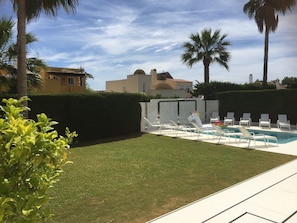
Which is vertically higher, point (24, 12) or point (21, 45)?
point (24, 12)

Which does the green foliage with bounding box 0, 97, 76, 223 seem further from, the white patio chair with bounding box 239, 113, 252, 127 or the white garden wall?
the white patio chair with bounding box 239, 113, 252, 127

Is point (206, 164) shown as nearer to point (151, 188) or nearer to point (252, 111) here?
point (151, 188)

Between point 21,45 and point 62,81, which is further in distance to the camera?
point 62,81

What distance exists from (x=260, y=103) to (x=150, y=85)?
27999 mm

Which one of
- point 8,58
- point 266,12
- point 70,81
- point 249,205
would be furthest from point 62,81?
point 249,205

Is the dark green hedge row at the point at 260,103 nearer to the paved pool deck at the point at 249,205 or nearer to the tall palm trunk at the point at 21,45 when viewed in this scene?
the paved pool deck at the point at 249,205

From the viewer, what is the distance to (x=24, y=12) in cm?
895

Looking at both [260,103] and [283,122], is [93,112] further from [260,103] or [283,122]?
[260,103]

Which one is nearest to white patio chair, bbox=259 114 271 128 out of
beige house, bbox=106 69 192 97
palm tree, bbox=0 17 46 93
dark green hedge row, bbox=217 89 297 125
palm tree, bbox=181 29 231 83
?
dark green hedge row, bbox=217 89 297 125

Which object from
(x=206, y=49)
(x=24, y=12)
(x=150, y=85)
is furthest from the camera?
(x=150, y=85)

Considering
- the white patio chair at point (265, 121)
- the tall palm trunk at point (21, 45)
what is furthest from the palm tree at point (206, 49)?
the tall palm trunk at point (21, 45)

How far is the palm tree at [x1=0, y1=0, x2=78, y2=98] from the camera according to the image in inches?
348

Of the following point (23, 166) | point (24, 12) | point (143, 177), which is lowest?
point (143, 177)

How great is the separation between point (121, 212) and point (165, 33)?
15416mm
